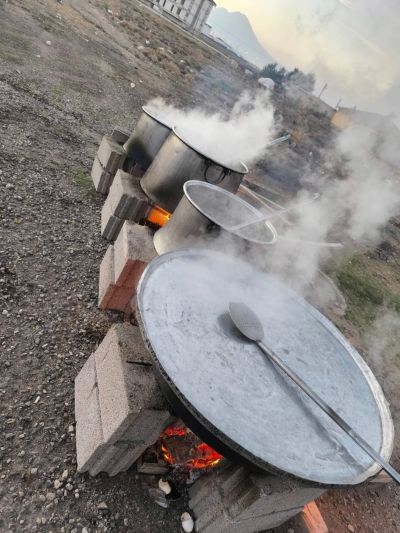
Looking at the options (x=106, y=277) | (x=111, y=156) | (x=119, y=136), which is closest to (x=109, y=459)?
(x=106, y=277)

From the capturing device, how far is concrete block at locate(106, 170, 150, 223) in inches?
189

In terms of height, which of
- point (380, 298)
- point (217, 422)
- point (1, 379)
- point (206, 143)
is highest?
point (206, 143)

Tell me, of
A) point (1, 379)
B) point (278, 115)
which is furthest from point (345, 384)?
point (278, 115)

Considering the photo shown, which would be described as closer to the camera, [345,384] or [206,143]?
[345,384]

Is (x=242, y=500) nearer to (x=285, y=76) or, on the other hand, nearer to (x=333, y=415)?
(x=333, y=415)

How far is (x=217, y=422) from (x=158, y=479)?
140cm

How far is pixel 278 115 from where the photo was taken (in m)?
21.2

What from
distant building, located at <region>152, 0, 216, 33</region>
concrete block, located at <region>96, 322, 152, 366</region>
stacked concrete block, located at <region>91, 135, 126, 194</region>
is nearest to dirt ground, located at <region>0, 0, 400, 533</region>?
stacked concrete block, located at <region>91, 135, 126, 194</region>

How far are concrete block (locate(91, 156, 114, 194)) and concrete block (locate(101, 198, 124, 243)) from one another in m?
0.82

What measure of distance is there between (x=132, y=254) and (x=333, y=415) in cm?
236

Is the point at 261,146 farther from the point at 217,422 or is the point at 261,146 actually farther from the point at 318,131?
the point at 318,131

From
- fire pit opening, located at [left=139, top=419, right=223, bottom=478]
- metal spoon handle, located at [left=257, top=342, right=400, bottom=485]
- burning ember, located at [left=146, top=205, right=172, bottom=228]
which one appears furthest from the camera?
burning ember, located at [left=146, top=205, right=172, bottom=228]

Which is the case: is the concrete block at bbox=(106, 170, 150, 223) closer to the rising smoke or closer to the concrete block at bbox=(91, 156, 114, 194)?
the concrete block at bbox=(91, 156, 114, 194)

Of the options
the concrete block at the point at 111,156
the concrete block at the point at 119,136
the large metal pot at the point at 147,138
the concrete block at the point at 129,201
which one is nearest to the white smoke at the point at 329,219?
the concrete block at the point at 129,201
